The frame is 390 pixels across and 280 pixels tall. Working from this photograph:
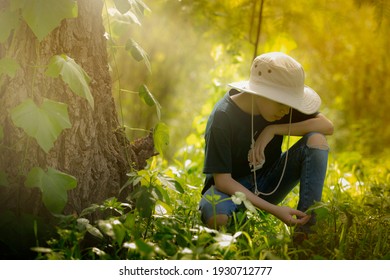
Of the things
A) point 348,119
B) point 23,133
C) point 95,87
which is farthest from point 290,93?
point 348,119

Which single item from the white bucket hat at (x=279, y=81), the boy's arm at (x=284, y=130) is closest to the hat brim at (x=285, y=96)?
the white bucket hat at (x=279, y=81)

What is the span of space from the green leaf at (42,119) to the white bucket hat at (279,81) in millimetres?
785

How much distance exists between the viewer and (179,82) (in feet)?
21.9

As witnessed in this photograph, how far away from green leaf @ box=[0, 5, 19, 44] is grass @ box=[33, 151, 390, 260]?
695 millimetres

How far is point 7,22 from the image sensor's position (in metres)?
2.31

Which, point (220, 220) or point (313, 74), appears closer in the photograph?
point (220, 220)

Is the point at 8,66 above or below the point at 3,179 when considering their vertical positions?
above

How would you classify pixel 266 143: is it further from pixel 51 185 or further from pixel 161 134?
pixel 51 185

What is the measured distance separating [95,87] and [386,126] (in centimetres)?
413

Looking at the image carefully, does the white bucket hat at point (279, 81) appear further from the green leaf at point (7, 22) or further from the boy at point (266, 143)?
the green leaf at point (7, 22)

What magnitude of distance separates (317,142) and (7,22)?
4.38 ft

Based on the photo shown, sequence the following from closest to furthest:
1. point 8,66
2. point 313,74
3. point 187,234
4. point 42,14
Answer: point 42,14
point 8,66
point 187,234
point 313,74

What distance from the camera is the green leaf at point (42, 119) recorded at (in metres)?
2.24

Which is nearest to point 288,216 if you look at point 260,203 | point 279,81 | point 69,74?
point 260,203
